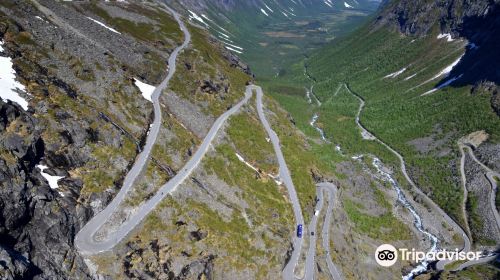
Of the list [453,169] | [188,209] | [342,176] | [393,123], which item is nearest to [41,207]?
[188,209]

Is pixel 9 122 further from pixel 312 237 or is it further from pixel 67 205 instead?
pixel 312 237

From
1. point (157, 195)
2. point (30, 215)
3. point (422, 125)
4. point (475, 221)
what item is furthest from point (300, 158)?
point (422, 125)

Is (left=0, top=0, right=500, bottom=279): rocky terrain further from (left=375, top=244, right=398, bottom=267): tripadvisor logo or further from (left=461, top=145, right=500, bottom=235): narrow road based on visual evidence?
(left=375, top=244, right=398, bottom=267): tripadvisor logo

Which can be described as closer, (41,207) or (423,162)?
(41,207)

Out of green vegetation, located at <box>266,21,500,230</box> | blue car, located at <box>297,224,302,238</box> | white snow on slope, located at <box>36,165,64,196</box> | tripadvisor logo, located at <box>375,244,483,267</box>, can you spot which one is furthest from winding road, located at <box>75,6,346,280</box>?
green vegetation, located at <box>266,21,500,230</box>

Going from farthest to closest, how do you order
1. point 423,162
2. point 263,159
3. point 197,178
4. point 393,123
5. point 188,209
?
point 393,123, point 423,162, point 263,159, point 197,178, point 188,209

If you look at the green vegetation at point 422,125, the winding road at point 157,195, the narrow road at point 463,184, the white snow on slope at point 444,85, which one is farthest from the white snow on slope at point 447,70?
the winding road at point 157,195
